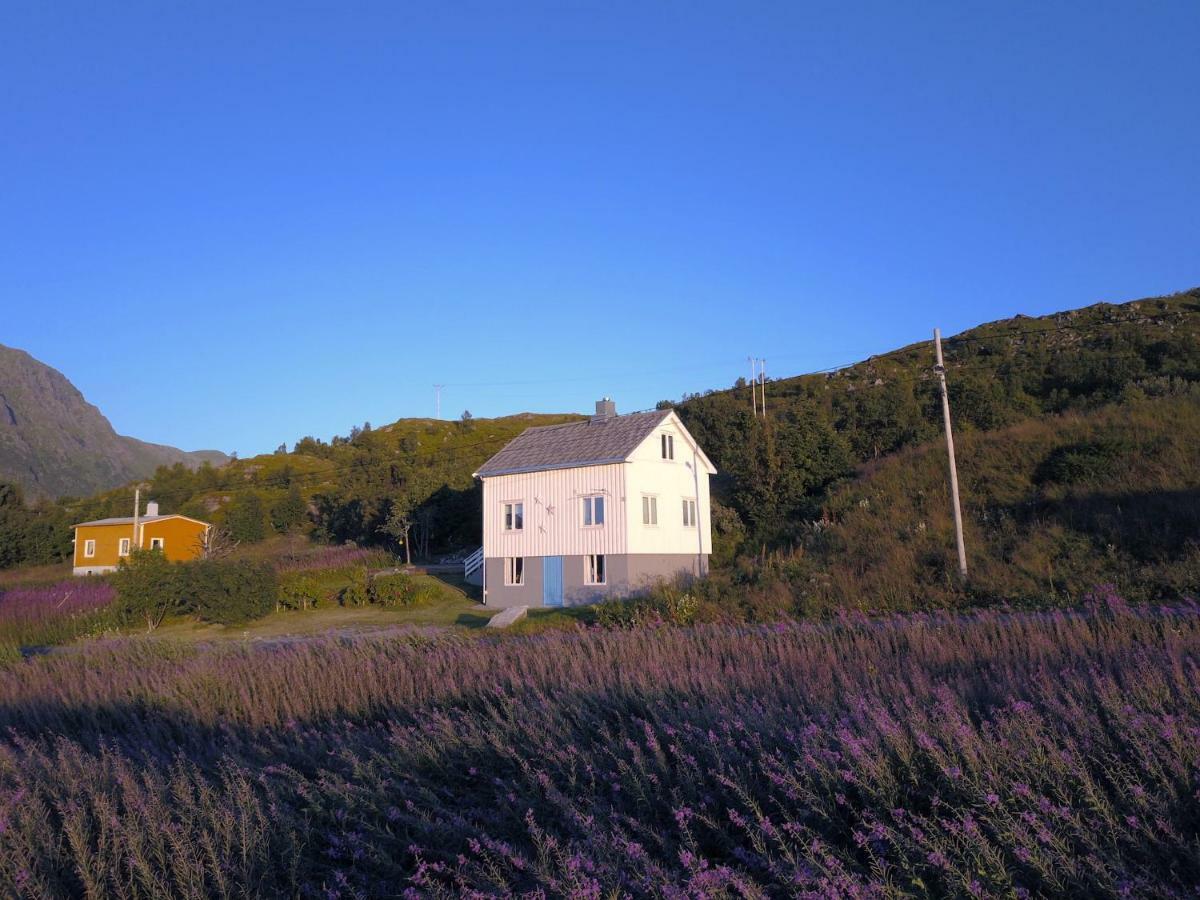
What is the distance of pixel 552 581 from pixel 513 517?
3426 millimetres

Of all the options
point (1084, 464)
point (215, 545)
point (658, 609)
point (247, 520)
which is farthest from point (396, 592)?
point (247, 520)

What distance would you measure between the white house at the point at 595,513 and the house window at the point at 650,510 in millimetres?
39

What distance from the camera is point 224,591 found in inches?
1164

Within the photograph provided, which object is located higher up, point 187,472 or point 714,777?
point 187,472

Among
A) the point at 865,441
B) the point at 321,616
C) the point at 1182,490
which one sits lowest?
the point at 321,616

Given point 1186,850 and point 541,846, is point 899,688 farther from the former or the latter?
point 541,846

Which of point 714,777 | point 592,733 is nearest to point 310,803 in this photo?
point 592,733

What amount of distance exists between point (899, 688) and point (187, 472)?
301 ft

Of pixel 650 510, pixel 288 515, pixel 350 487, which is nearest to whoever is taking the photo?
pixel 650 510

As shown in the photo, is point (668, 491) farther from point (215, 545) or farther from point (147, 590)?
point (215, 545)

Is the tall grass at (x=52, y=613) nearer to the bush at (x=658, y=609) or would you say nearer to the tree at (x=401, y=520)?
the bush at (x=658, y=609)

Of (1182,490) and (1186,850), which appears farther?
(1182,490)

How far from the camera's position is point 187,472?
86.1 meters

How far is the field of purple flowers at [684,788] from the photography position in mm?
3342
